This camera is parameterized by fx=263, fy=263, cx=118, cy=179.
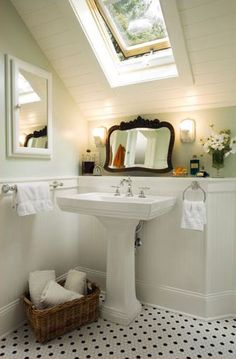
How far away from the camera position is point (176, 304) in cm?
218

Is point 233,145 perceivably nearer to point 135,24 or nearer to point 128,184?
point 128,184

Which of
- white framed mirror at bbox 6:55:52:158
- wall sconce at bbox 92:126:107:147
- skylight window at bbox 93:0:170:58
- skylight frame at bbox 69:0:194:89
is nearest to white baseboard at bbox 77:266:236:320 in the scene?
wall sconce at bbox 92:126:107:147

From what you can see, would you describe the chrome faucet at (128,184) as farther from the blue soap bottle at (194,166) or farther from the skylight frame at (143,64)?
the skylight frame at (143,64)

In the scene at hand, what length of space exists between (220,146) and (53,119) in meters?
1.42

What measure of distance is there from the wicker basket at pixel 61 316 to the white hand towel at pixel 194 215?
895 millimetres

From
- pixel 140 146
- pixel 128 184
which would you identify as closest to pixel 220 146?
pixel 140 146

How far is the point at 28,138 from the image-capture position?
2.05m

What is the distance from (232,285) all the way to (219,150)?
1.09m

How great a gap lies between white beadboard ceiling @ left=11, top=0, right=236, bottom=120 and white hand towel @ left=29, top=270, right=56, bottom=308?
5.11 ft

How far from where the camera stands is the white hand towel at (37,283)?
195cm

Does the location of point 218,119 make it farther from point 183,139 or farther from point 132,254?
point 132,254

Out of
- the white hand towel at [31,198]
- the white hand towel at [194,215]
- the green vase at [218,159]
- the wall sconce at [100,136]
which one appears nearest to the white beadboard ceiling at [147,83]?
the wall sconce at [100,136]

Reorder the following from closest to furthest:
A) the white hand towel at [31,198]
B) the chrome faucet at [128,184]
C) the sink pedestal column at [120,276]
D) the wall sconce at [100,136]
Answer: the white hand towel at [31,198] → the sink pedestal column at [120,276] → the chrome faucet at [128,184] → the wall sconce at [100,136]

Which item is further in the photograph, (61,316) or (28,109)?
(28,109)
